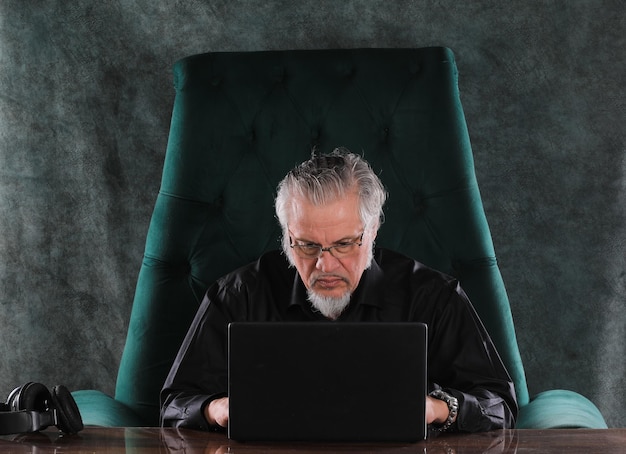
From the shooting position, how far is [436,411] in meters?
1.43

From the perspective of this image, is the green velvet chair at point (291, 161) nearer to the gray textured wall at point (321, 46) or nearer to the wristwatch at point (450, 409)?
the gray textured wall at point (321, 46)

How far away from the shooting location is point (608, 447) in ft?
4.16

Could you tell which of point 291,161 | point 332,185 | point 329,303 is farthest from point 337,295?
point 291,161

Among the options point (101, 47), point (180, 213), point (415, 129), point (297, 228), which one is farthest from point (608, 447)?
point (101, 47)

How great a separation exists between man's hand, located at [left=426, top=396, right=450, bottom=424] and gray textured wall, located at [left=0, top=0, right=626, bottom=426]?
0.98 meters

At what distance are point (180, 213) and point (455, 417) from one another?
2.87ft

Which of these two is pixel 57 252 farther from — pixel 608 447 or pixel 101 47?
pixel 608 447

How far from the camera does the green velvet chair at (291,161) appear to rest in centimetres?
205

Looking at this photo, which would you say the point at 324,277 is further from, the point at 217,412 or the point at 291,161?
the point at 291,161

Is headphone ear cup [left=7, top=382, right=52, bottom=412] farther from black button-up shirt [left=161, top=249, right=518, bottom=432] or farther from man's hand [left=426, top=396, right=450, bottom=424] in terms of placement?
man's hand [left=426, top=396, right=450, bottom=424]

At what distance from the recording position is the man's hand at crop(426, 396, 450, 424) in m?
1.42

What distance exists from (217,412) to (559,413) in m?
0.65

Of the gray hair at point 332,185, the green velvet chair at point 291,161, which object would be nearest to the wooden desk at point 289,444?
the gray hair at point 332,185

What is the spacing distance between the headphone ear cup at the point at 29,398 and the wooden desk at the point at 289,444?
4 cm
